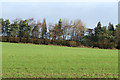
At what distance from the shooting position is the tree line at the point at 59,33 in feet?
159

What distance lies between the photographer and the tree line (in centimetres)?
4838

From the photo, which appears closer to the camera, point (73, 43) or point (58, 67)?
point (58, 67)

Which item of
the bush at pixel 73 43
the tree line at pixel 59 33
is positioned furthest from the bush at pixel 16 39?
the bush at pixel 73 43

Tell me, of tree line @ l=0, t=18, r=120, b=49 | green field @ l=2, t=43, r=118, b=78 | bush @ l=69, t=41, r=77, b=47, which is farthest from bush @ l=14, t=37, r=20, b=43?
green field @ l=2, t=43, r=118, b=78

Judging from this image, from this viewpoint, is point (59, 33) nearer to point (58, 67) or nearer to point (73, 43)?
point (73, 43)

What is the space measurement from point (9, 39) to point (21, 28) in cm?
638

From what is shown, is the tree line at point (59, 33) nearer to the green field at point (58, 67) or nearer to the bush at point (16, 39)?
the bush at point (16, 39)

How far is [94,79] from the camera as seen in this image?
21.1 feet

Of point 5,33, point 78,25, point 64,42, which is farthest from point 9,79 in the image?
point 5,33

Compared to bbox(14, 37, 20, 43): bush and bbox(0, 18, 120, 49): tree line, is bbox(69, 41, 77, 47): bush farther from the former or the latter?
bbox(14, 37, 20, 43): bush

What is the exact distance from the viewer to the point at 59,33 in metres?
51.2

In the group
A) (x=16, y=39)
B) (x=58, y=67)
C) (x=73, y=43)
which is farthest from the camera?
(x=16, y=39)

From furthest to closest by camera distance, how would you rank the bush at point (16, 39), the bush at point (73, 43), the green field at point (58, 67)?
the bush at point (16, 39)
the bush at point (73, 43)
the green field at point (58, 67)

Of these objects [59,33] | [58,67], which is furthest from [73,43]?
[58,67]
